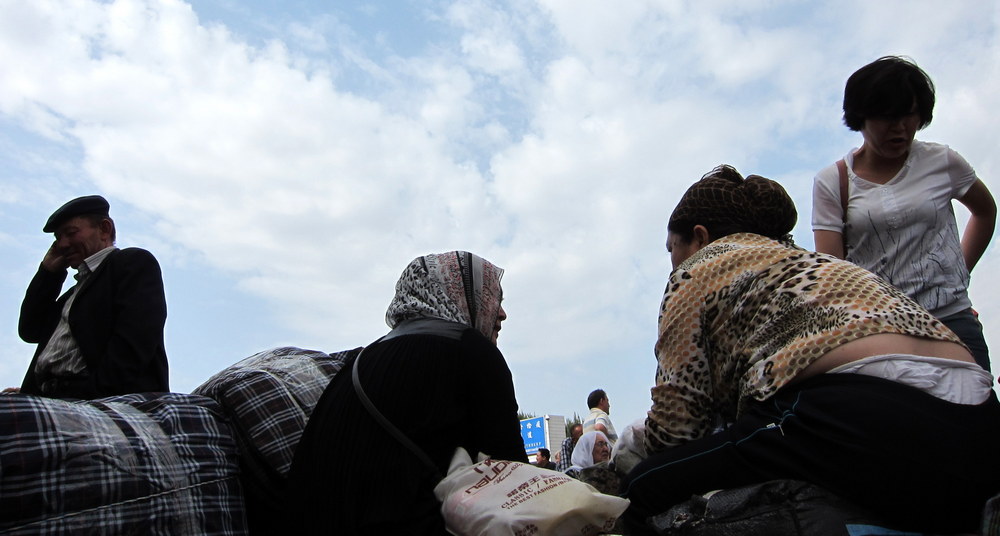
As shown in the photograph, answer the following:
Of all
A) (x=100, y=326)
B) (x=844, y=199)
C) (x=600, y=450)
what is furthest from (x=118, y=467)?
(x=600, y=450)

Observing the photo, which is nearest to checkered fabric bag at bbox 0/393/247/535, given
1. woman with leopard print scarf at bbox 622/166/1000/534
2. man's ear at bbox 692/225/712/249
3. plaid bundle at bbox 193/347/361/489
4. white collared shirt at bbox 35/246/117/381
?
plaid bundle at bbox 193/347/361/489

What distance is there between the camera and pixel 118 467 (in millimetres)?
2080

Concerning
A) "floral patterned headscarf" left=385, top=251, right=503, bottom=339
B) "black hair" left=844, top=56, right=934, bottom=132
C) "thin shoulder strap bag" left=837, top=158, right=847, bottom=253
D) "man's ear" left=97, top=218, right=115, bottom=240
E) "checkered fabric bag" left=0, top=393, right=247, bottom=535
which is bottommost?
"checkered fabric bag" left=0, top=393, right=247, bottom=535

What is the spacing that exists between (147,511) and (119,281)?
221 centimetres

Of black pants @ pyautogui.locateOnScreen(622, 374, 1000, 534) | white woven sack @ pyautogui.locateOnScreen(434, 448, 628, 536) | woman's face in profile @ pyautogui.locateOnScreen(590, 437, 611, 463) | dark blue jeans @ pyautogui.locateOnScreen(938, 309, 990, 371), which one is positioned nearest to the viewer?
black pants @ pyautogui.locateOnScreen(622, 374, 1000, 534)

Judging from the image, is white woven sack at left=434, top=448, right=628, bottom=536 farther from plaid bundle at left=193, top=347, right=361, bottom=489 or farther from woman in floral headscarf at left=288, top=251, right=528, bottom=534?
plaid bundle at left=193, top=347, right=361, bottom=489

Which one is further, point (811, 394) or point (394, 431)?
point (394, 431)

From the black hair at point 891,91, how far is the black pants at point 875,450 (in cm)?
146

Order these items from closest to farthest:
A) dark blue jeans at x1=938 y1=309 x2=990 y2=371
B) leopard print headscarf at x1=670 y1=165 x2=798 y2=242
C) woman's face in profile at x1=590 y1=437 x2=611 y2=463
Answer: leopard print headscarf at x1=670 y1=165 x2=798 y2=242, dark blue jeans at x1=938 y1=309 x2=990 y2=371, woman's face in profile at x1=590 y1=437 x2=611 y2=463

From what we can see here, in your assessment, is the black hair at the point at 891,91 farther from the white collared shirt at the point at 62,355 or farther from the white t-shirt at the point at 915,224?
the white collared shirt at the point at 62,355

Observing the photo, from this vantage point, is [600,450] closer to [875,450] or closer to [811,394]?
[811,394]

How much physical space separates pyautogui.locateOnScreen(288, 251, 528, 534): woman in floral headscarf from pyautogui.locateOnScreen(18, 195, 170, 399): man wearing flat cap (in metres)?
1.64

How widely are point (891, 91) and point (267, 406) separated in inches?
103

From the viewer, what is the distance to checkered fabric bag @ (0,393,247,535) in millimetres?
1897
